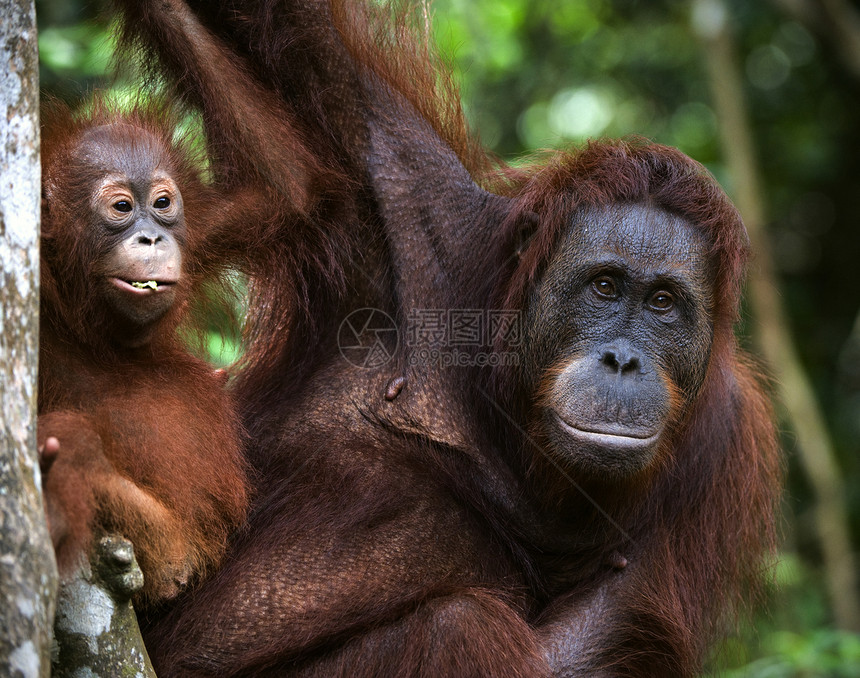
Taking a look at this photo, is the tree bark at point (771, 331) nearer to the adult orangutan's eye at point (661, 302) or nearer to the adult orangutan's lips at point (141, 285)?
the adult orangutan's eye at point (661, 302)

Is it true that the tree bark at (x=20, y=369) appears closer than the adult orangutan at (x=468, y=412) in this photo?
Yes

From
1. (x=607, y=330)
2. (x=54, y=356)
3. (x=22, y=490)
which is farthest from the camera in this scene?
(x=607, y=330)

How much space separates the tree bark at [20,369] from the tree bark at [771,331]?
5.63m

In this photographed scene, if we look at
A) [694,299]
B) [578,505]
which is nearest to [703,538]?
[578,505]

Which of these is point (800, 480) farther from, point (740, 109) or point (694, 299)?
point (694, 299)

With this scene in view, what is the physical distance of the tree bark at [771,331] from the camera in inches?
274

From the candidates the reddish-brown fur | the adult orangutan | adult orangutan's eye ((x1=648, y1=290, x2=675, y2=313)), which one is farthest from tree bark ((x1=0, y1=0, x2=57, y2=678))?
adult orangutan's eye ((x1=648, y1=290, x2=675, y2=313))

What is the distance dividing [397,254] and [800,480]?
7087 mm

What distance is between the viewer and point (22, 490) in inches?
69.9

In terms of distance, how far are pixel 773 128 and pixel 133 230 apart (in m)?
7.85

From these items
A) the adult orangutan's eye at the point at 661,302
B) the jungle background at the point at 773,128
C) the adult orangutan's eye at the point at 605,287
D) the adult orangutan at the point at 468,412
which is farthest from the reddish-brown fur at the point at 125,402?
the jungle background at the point at 773,128

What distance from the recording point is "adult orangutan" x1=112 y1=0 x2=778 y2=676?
110 inches

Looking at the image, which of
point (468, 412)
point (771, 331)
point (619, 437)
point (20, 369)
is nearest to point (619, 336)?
point (619, 437)

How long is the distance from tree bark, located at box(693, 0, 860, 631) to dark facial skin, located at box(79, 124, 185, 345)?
5045 millimetres
